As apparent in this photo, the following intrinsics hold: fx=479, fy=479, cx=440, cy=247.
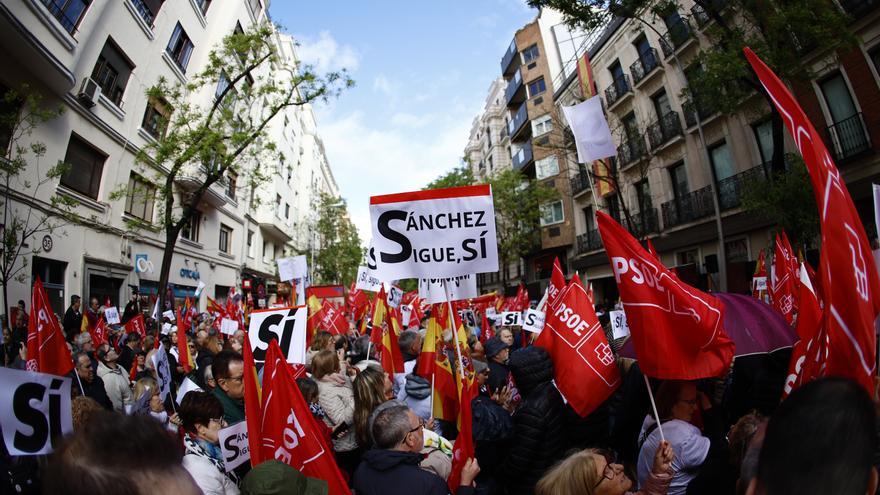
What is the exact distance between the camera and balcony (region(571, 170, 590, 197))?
84.5 feet

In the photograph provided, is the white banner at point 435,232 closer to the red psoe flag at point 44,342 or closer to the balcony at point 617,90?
the red psoe flag at point 44,342

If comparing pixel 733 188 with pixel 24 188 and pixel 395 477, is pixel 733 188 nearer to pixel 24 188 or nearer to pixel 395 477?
pixel 395 477

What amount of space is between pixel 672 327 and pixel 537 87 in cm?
3389

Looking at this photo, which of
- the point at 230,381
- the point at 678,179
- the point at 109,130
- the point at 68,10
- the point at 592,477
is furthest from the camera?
the point at 678,179

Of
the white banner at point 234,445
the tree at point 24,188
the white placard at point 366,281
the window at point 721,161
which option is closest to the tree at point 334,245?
the tree at point 24,188

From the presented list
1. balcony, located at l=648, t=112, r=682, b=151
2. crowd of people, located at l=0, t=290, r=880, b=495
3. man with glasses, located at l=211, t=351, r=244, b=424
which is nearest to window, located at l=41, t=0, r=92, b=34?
crowd of people, located at l=0, t=290, r=880, b=495

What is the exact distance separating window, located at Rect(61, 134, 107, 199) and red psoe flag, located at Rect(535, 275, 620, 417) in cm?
1516

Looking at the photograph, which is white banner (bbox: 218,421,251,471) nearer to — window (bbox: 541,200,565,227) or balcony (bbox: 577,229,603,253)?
balcony (bbox: 577,229,603,253)

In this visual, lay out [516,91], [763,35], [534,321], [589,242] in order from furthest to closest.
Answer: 1. [516,91]
2. [589,242]
3. [763,35]
4. [534,321]

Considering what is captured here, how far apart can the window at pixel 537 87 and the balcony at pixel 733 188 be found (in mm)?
18429

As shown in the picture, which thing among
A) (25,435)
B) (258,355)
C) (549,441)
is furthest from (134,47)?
(549,441)

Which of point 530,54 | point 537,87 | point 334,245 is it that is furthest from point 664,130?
point 334,245

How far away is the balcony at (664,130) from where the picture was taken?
19641 mm

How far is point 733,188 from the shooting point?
17.0 metres
